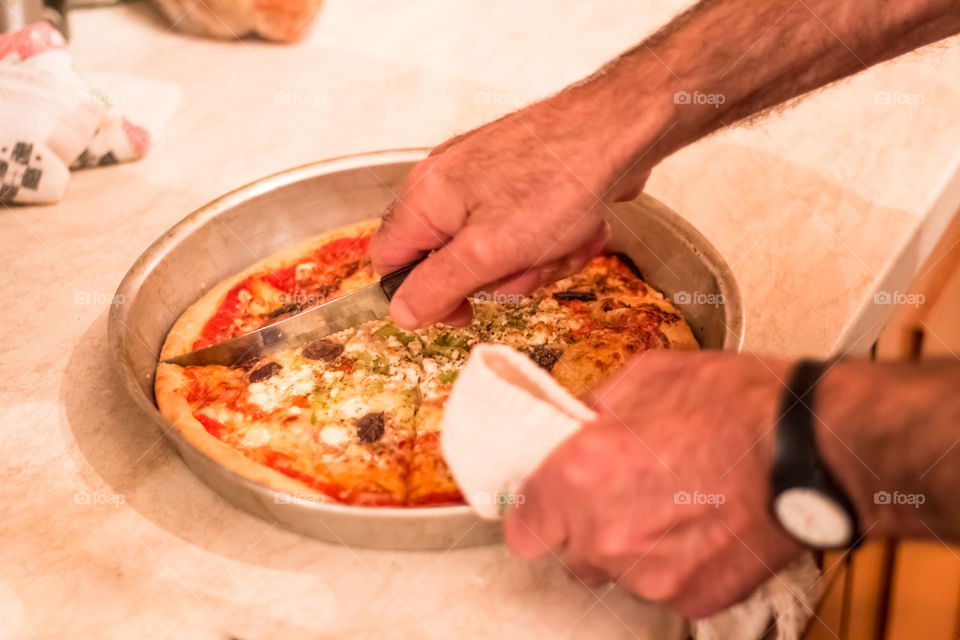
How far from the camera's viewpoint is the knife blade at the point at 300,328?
1.36 m

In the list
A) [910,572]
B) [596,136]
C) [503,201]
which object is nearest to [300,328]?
[503,201]

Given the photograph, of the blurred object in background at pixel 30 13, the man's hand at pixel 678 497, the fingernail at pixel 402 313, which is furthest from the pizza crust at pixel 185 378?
the blurred object in background at pixel 30 13

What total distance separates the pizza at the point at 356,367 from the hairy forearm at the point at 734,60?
0.35 metres

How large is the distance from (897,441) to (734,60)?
2.61 feet

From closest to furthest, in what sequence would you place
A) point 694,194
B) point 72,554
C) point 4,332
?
point 72,554 < point 4,332 < point 694,194

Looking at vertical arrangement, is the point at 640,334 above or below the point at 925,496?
below

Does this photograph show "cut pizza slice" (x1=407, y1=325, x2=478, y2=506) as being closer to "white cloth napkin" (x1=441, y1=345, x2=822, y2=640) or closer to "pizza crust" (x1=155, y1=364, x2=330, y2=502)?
"pizza crust" (x1=155, y1=364, x2=330, y2=502)

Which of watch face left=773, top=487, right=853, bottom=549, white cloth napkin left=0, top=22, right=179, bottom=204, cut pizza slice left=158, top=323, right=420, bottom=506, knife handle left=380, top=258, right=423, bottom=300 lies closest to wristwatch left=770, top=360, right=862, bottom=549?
watch face left=773, top=487, right=853, bottom=549

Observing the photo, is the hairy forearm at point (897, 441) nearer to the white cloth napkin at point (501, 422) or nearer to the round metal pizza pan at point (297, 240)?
the white cloth napkin at point (501, 422)

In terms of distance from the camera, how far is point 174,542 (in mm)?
1114

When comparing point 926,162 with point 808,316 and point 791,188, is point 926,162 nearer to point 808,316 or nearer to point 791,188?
point 791,188

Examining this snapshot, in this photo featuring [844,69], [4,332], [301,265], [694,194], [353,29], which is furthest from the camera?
[353,29]

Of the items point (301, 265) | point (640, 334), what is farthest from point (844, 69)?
point (301, 265)

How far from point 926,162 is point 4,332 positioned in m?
1.94
